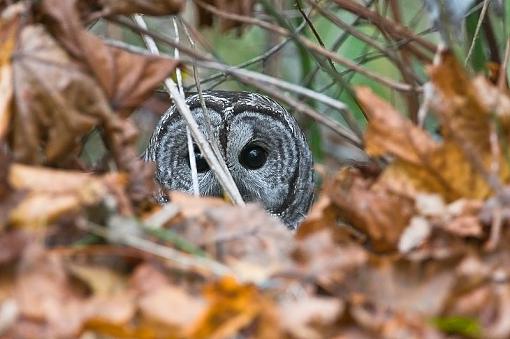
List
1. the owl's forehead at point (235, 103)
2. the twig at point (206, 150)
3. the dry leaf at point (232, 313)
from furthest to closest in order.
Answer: the owl's forehead at point (235, 103), the twig at point (206, 150), the dry leaf at point (232, 313)

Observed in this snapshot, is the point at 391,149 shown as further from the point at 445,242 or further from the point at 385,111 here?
the point at 445,242

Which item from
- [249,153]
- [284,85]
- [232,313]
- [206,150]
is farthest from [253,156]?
[232,313]

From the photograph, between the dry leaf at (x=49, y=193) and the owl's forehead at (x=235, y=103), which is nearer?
the dry leaf at (x=49, y=193)

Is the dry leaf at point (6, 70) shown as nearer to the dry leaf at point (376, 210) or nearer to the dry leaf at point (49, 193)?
the dry leaf at point (49, 193)

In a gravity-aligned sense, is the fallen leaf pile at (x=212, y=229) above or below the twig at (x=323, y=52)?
below

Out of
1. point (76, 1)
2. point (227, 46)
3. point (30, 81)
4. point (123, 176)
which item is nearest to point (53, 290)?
point (123, 176)

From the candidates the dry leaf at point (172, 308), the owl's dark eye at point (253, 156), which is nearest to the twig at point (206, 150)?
the dry leaf at point (172, 308)

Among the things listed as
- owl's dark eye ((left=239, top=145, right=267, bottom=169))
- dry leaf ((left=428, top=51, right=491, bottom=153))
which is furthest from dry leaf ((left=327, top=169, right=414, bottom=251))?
owl's dark eye ((left=239, top=145, right=267, bottom=169))
